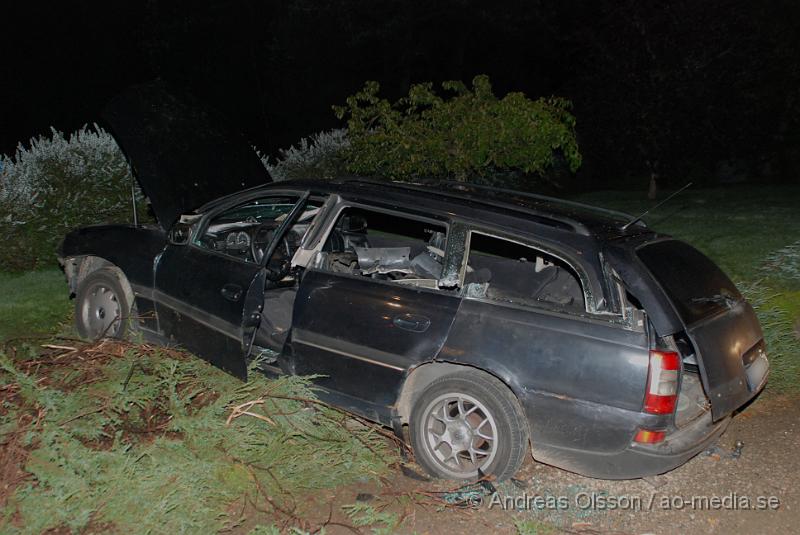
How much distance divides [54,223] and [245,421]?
18.8ft

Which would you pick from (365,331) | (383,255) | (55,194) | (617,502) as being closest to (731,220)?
(383,255)

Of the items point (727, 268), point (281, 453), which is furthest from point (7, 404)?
point (727, 268)

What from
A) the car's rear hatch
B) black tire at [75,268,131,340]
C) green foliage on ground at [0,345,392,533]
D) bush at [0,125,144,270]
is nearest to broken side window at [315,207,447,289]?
green foliage on ground at [0,345,392,533]

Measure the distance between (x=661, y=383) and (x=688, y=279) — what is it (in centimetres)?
79

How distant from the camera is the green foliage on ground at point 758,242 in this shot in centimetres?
613

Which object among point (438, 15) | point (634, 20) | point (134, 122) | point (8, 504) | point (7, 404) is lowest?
point (8, 504)

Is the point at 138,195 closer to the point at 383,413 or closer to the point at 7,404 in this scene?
the point at 7,404

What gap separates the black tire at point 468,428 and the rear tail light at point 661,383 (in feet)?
2.34

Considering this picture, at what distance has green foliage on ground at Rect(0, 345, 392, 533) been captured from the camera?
3.68m

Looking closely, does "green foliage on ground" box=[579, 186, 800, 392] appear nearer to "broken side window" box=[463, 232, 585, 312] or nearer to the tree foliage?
the tree foliage

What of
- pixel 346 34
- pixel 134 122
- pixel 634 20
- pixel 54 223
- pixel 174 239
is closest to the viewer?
pixel 174 239

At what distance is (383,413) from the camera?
174 inches

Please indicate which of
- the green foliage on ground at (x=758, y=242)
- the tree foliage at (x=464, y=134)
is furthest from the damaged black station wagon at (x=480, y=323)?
the tree foliage at (x=464, y=134)

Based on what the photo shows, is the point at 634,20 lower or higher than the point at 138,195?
higher
